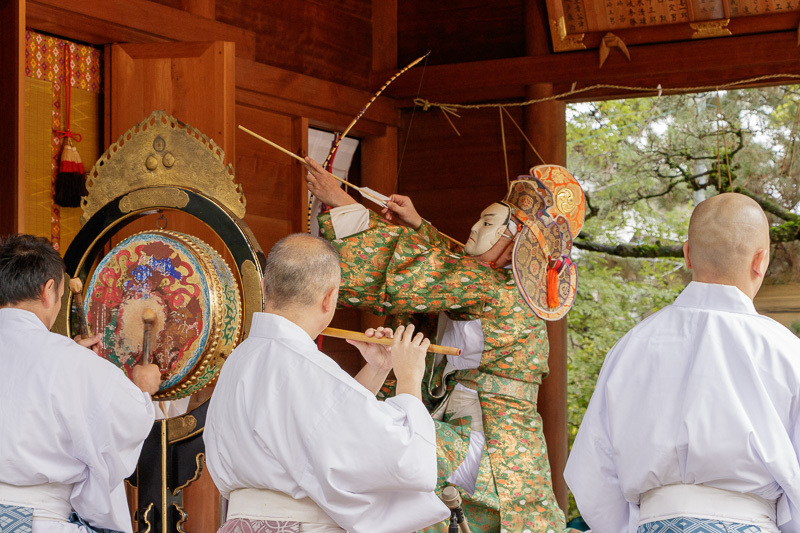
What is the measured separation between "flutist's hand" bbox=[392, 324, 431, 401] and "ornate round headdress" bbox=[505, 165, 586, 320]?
1.20 metres

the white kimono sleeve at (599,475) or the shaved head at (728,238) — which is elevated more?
the shaved head at (728,238)

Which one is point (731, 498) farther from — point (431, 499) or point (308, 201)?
point (308, 201)

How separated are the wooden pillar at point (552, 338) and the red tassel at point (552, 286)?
968 millimetres

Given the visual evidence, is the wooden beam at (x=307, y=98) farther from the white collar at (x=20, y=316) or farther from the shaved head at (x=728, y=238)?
the shaved head at (x=728, y=238)

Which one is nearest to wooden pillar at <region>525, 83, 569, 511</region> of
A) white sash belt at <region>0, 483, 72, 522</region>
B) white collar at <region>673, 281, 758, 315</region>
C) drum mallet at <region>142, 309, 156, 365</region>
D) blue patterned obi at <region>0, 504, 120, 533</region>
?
drum mallet at <region>142, 309, 156, 365</region>

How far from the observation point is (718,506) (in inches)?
85.1

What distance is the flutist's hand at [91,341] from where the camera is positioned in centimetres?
294

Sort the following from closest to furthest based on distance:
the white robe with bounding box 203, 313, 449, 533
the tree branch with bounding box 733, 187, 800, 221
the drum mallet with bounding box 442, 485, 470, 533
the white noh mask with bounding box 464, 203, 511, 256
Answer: the white robe with bounding box 203, 313, 449, 533, the drum mallet with bounding box 442, 485, 470, 533, the white noh mask with bounding box 464, 203, 511, 256, the tree branch with bounding box 733, 187, 800, 221

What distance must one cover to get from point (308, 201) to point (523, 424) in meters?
1.50

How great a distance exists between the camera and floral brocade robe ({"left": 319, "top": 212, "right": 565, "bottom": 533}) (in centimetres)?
357

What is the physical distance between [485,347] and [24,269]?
1.75 metres

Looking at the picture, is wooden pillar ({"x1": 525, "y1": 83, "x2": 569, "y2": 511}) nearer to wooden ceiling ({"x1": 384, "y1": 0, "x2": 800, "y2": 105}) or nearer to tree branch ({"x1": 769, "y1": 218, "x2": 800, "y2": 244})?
wooden ceiling ({"x1": 384, "y1": 0, "x2": 800, "y2": 105})

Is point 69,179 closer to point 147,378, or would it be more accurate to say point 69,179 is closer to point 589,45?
point 147,378

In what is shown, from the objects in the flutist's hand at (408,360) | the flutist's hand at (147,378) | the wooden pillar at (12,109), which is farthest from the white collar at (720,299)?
the wooden pillar at (12,109)
